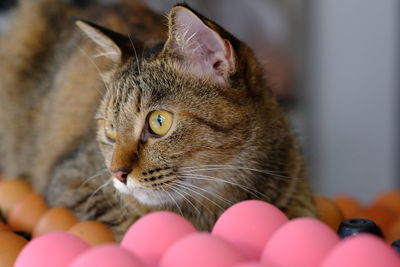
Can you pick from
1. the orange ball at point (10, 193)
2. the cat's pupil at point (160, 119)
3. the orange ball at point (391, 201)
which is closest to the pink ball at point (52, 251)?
the cat's pupil at point (160, 119)

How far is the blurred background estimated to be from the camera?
283 centimetres

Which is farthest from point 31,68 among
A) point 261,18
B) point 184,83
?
point 261,18

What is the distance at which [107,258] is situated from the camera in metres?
0.87

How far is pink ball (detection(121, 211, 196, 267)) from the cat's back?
843 millimetres

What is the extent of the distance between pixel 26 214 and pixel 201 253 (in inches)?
31.2

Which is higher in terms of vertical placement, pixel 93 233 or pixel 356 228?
pixel 356 228

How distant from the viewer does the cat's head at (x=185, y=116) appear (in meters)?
1.23

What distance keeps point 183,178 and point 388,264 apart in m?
0.52

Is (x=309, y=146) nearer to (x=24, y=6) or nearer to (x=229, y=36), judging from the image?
(x=24, y=6)

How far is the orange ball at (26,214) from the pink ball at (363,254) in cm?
88

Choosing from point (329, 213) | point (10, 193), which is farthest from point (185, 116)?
point (10, 193)

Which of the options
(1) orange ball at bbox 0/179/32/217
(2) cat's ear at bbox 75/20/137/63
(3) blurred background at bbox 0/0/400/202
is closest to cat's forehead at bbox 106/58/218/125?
(2) cat's ear at bbox 75/20/137/63

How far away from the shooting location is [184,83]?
131 centimetres

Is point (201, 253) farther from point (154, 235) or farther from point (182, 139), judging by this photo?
point (182, 139)
